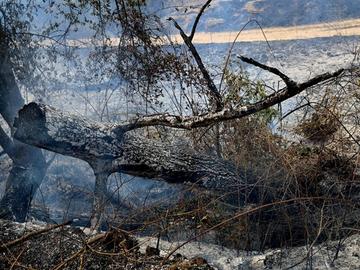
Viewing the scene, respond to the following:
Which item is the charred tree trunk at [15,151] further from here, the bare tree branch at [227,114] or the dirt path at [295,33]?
the dirt path at [295,33]

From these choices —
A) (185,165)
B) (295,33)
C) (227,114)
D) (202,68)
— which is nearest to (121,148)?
(185,165)

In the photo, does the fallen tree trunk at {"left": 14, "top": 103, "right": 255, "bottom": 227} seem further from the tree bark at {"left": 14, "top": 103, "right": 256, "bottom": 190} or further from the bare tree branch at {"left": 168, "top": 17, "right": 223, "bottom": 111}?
the bare tree branch at {"left": 168, "top": 17, "right": 223, "bottom": 111}

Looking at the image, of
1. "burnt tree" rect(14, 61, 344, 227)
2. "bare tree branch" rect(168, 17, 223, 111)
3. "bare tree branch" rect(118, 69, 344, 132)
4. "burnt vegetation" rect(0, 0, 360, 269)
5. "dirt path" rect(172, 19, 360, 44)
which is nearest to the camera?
"burnt vegetation" rect(0, 0, 360, 269)

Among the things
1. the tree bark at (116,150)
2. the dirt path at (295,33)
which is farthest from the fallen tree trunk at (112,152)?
the dirt path at (295,33)

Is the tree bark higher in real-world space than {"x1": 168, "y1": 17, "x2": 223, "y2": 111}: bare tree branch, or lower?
lower

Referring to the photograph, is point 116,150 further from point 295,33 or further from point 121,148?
point 295,33

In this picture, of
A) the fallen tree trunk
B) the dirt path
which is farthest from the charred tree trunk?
the dirt path

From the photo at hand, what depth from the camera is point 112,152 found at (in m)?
4.16

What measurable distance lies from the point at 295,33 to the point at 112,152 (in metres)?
6.21

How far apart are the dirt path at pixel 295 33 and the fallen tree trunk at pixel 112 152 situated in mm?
5294

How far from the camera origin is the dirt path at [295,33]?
29.6 feet

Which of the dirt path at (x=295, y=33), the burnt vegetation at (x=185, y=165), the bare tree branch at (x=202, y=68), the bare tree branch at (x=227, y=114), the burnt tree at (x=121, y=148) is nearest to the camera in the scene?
the burnt vegetation at (x=185, y=165)

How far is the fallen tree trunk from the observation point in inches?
162

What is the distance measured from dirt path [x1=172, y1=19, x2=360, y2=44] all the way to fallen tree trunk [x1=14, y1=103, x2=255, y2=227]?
17.4 ft
